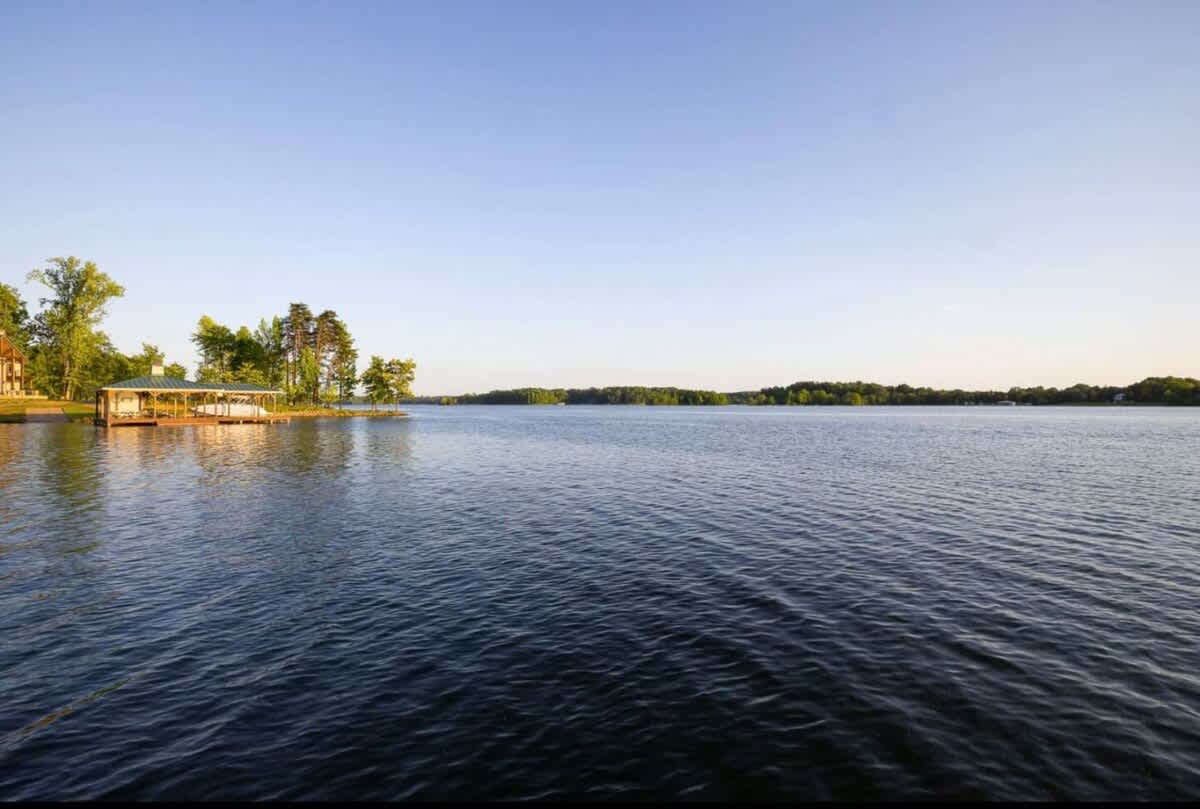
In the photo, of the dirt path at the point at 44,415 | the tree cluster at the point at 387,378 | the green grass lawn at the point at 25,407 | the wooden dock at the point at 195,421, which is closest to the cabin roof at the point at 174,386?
the wooden dock at the point at 195,421

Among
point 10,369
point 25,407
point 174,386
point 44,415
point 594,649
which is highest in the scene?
point 10,369

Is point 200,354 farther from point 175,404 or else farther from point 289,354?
point 175,404

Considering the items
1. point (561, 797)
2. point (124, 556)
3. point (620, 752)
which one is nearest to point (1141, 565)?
point (620, 752)

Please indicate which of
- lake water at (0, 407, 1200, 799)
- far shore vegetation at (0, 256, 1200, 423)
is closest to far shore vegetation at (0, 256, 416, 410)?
far shore vegetation at (0, 256, 1200, 423)

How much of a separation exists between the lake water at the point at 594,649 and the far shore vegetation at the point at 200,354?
105 m

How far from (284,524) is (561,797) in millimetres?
23283

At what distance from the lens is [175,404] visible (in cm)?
9256

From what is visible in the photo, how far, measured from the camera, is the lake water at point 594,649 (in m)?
9.05

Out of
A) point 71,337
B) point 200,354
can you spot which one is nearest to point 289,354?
point 200,354

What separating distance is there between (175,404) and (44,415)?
18402 millimetres

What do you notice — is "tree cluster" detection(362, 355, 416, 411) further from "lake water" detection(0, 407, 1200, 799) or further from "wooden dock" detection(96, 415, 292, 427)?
"lake water" detection(0, 407, 1200, 799)

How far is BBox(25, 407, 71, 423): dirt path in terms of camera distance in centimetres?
8616

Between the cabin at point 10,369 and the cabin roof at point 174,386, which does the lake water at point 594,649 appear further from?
the cabin at point 10,369

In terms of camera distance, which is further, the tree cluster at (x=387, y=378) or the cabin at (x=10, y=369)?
the tree cluster at (x=387, y=378)
